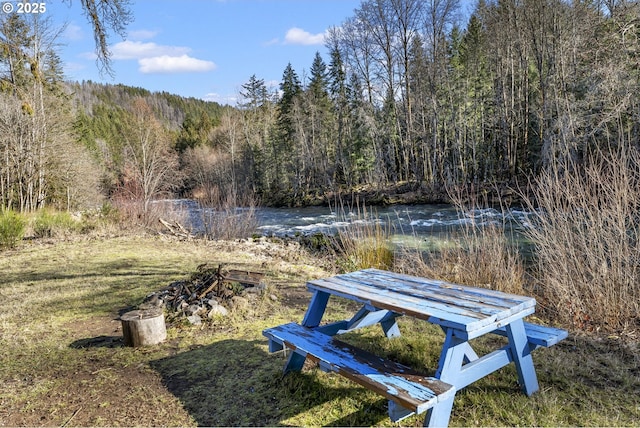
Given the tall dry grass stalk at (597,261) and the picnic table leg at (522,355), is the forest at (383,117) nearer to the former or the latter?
the tall dry grass stalk at (597,261)

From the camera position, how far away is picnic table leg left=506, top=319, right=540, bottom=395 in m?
2.15

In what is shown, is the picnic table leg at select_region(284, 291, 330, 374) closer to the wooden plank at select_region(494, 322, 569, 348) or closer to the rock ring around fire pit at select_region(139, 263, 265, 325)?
the wooden plank at select_region(494, 322, 569, 348)

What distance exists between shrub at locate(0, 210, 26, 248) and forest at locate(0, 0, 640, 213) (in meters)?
2.62

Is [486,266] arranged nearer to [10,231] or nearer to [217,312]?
[217,312]

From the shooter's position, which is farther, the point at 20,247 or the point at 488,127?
the point at 488,127

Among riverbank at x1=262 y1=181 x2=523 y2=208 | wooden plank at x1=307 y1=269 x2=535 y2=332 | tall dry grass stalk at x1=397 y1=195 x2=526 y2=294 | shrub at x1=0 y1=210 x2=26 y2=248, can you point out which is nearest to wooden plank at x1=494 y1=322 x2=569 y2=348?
wooden plank at x1=307 y1=269 x2=535 y2=332

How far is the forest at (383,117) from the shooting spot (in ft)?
36.6

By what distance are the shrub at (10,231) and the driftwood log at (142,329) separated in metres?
6.23

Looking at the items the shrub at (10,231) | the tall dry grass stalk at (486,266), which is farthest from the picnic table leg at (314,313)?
the shrub at (10,231)

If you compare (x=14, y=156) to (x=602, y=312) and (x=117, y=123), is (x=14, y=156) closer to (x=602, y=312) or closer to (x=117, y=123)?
(x=602, y=312)

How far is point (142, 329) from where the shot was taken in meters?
3.20

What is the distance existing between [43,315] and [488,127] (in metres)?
20.6

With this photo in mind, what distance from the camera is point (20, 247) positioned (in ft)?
26.1

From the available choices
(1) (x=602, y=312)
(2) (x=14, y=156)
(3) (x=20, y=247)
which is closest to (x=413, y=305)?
(1) (x=602, y=312)
